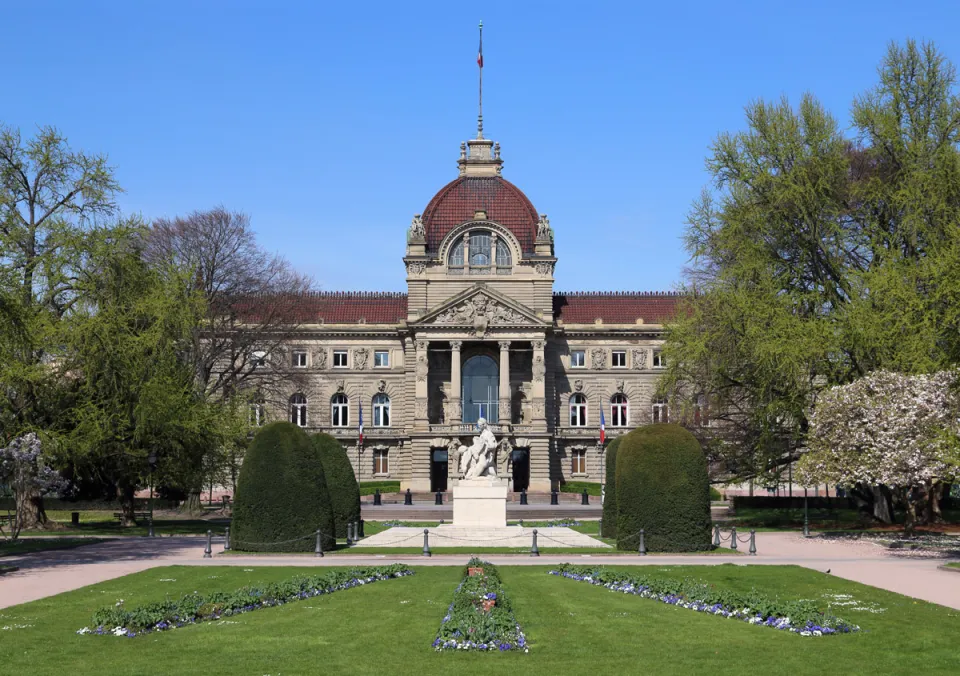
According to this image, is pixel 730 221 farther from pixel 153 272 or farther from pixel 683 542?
pixel 153 272

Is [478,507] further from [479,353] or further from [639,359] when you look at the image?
[639,359]

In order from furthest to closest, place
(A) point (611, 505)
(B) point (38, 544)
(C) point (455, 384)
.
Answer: (C) point (455, 384)
(A) point (611, 505)
(B) point (38, 544)

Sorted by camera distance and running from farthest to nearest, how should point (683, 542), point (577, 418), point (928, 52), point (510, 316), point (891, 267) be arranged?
point (577, 418), point (510, 316), point (928, 52), point (891, 267), point (683, 542)

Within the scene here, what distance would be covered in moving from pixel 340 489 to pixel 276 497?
284 inches

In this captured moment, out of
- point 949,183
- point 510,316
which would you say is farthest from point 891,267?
point 510,316

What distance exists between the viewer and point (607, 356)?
9531 centimetres

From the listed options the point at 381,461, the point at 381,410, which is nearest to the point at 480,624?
the point at 381,461

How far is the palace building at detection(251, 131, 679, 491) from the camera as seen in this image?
8762cm

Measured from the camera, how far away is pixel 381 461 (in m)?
93.7

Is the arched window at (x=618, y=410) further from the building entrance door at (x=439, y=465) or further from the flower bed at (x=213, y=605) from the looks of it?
the flower bed at (x=213, y=605)

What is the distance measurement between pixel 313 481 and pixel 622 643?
59.6 ft

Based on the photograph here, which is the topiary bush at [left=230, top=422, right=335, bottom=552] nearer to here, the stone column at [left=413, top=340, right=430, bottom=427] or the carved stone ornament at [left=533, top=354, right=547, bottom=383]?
the stone column at [left=413, top=340, right=430, bottom=427]

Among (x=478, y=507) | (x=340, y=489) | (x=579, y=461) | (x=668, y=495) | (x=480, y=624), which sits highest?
(x=579, y=461)

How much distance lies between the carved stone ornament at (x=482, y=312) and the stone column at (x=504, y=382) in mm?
1830
